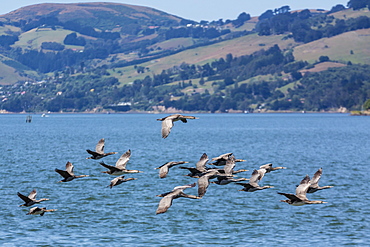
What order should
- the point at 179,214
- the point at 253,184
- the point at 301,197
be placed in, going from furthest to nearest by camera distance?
the point at 179,214, the point at 253,184, the point at 301,197

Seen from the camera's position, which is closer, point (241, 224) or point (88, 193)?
point (241, 224)

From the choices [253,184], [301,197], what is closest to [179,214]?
[253,184]

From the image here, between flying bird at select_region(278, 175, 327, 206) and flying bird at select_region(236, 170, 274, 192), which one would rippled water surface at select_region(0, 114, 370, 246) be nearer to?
flying bird at select_region(236, 170, 274, 192)

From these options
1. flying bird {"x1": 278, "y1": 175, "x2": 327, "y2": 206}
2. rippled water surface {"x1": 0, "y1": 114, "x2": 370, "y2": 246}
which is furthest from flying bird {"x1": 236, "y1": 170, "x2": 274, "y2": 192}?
rippled water surface {"x1": 0, "y1": 114, "x2": 370, "y2": 246}

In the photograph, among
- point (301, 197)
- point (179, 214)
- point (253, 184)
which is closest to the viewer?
point (301, 197)

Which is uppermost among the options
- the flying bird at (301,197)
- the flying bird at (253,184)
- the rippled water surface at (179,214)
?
the flying bird at (253,184)

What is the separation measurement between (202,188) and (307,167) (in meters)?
62.8

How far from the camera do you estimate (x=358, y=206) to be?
175 ft

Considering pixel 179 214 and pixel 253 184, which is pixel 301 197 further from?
pixel 179 214

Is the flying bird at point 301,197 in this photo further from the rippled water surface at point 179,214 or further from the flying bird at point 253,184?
the rippled water surface at point 179,214

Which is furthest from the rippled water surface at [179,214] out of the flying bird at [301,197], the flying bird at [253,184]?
the flying bird at [301,197]

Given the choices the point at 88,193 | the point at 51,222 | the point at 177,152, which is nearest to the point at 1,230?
the point at 51,222

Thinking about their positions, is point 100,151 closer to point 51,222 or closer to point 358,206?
point 51,222

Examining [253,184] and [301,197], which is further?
[253,184]
